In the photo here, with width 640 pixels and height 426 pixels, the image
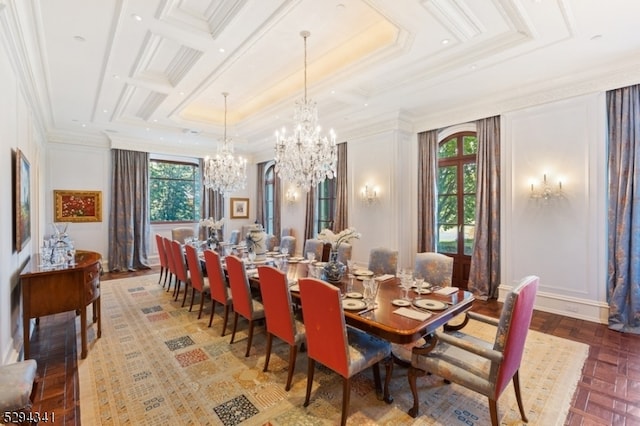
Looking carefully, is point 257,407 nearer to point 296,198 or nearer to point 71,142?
point 296,198

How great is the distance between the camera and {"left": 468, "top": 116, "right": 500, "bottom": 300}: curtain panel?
15.9 ft

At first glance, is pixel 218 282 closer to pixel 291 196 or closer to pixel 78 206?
pixel 291 196

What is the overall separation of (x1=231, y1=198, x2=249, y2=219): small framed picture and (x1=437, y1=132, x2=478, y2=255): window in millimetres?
Answer: 5884

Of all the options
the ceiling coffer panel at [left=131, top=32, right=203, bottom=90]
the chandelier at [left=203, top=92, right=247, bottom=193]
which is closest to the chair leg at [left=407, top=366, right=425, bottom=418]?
the ceiling coffer panel at [left=131, top=32, right=203, bottom=90]

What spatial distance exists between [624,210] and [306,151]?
155 inches

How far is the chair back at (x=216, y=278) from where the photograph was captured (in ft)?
11.6

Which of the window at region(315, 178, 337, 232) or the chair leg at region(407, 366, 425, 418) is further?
the window at region(315, 178, 337, 232)

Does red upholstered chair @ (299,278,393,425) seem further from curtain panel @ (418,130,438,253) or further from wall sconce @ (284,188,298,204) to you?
wall sconce @ (284,188,298,204)

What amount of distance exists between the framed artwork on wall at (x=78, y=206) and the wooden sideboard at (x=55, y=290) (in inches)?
172

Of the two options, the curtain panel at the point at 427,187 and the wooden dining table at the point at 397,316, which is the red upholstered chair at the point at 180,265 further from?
the curtain panel at the point at 427,187

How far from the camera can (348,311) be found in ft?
7.64

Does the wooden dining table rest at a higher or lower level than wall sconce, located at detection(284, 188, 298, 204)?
lower

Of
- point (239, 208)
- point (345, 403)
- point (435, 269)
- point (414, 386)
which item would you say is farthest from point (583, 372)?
point (239, 208)

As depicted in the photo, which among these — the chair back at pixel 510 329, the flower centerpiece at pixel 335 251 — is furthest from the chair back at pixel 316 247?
the chair back at pixel 510 329
